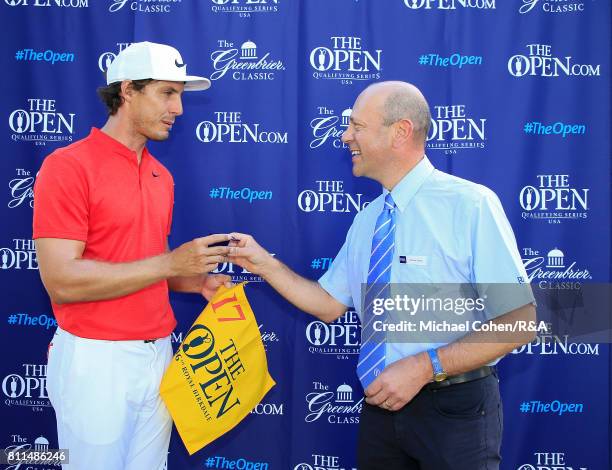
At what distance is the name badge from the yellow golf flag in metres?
0.70

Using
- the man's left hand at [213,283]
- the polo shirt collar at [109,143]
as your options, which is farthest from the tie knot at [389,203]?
the polo shirt collar at [109,143]

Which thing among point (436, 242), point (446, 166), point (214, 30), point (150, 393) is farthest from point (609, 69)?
point (150, 393)

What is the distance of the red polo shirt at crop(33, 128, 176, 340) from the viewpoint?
2.04 metres

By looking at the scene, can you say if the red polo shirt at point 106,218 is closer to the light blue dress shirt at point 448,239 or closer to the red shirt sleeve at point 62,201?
the red shirt sleeve at point 62,201

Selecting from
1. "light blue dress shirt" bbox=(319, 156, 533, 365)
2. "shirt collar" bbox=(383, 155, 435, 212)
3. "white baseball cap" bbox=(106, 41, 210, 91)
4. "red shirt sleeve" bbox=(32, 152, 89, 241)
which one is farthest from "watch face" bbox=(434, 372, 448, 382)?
"white baseball cap" bbox=(106, 41, 210, 91)

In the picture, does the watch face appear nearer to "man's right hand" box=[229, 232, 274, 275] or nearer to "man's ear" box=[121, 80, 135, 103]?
"man's right hand" box=[229, 232, 274, 275]

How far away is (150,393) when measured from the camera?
2.25 metres

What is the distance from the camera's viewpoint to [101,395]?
2123mm

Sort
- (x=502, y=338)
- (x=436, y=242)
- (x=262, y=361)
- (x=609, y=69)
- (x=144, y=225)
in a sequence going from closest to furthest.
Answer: (x=502, y=338) < (x=436, y=242) < (x=144, y=225) < (x=262, y=361) < (x=609, y=69)

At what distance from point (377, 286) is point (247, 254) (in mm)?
558

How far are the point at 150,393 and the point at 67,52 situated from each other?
2.21m

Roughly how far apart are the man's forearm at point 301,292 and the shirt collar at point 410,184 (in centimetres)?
55

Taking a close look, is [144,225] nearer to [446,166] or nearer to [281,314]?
[281,314]

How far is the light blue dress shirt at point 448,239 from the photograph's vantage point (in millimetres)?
1967
